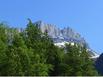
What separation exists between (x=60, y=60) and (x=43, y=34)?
4099mm

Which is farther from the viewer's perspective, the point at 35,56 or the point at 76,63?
the point at 76,63

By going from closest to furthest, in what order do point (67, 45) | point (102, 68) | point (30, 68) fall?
point (30, 68), point (67, 45), point (102, 68)

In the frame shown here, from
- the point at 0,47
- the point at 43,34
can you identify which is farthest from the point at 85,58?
the point at 0,47

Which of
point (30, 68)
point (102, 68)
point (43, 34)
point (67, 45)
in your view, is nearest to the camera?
point (30, 68)

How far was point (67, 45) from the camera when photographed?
215 ft

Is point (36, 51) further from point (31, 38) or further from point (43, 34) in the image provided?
point (43, 34)

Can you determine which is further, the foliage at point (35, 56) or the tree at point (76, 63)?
the tree at point (76, 63)

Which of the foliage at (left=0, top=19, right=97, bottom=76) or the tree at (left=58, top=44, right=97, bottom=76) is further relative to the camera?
the tree at (left=58, top=44, right=97, bottom=76)

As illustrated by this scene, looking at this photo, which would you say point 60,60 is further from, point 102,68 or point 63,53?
point 102,68

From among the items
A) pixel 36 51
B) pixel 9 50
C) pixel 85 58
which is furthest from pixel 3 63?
pixel 85 58

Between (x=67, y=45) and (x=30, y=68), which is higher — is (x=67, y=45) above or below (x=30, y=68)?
above

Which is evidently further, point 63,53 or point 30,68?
point 63,53

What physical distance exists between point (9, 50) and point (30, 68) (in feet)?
10.3

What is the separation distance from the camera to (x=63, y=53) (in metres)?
62.1
